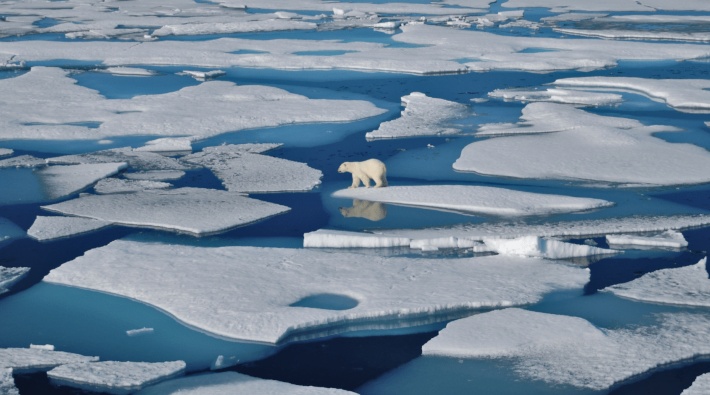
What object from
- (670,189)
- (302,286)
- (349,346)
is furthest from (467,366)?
(670,189)

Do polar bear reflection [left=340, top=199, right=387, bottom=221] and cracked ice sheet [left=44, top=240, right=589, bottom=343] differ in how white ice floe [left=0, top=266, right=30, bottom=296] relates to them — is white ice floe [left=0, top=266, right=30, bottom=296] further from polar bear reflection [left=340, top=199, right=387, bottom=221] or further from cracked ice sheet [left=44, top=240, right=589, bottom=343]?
polar bear reflection [left=340, top=199, right=387, bottom=221]

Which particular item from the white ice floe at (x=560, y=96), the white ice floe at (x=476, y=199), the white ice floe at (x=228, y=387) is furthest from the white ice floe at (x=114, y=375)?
the white ice floe at (x=560, y=96)

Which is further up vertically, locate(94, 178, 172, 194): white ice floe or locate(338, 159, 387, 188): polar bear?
locate(338, 159, 387, 188): polar bear

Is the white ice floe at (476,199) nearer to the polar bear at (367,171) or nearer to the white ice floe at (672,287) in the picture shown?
the polar bear at (367,171)

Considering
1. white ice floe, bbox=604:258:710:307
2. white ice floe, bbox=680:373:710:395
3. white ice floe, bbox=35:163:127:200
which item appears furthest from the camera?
white ice floe, bbox=35:163:127:200

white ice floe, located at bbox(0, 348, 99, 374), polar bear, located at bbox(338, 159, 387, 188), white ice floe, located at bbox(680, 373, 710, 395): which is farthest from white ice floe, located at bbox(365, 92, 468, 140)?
white ice floe, located at bbox(680, 373, 710, 395)

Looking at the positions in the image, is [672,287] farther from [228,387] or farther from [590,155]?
[590,155]

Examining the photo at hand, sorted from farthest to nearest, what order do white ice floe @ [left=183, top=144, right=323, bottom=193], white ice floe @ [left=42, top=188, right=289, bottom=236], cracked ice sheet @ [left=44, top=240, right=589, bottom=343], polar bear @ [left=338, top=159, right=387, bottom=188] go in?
white ice floe @ [left=183, top=144, right=323, bottom=193] → polar bear @ [left=338, top=159, right=387, bottom=188] → white ice floe @ [left=42, top=188, right=289, bottom=236] → cracked ice sheet @ [left=44, top=240, right=589, bottom=343]

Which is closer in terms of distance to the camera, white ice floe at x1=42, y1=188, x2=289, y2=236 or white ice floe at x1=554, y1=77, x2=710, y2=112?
white ice floe at x1=42, y1=188, x2=289, y2=236
